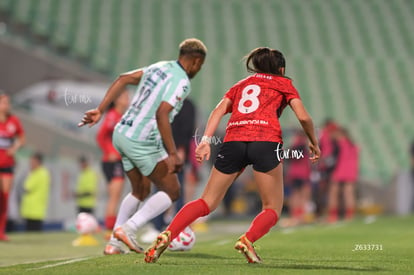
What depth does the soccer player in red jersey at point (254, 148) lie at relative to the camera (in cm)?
684

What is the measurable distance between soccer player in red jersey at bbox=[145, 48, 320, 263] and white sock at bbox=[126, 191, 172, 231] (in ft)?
4.36

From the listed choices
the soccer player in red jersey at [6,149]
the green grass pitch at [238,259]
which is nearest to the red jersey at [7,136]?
the soccer player in red jersey at [6,149]

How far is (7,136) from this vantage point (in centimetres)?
1203

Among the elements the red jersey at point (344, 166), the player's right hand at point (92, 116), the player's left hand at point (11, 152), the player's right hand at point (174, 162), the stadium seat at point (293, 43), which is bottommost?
the red jersey at point (344, 166)

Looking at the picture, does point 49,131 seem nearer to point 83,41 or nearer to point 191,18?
point 83,41

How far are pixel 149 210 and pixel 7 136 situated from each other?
14.3 ft

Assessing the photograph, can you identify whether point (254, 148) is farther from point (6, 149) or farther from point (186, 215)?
point (6, 149)

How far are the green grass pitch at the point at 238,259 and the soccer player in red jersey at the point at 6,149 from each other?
1.70 feet

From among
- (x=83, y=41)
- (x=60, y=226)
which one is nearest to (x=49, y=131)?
(x=60, y=226)

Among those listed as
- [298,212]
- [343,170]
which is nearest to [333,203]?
[343,170]

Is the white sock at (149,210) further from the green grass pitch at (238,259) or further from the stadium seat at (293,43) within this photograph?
the stadium seat at (293,43)

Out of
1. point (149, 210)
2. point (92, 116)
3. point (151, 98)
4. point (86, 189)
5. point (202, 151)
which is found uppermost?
point (151, 98)

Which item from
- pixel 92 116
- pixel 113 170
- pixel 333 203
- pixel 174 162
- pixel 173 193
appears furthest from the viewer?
pixel 333 203

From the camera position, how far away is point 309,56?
3147 centimetres
